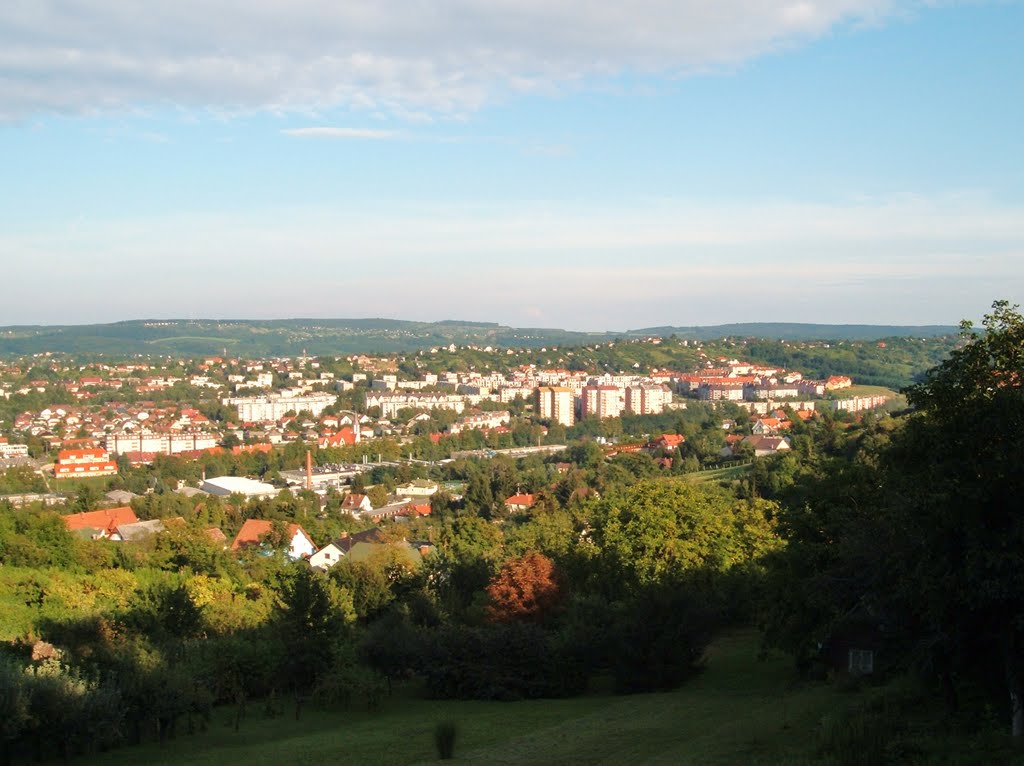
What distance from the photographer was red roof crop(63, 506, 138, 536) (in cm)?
4699

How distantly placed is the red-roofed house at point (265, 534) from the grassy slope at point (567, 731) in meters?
23.3

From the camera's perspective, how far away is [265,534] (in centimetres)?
4338

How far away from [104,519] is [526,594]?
32729 mm

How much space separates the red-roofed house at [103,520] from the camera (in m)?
46.3

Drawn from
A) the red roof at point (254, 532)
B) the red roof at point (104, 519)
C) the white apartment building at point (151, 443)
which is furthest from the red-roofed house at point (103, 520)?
the white apartment building at point (151, 443)

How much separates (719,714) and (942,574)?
6005 millimetres

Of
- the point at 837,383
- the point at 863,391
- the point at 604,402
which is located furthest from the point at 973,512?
the point at 837,383

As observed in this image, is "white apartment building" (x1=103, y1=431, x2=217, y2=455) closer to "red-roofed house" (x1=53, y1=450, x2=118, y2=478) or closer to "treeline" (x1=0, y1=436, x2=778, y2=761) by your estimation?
"red-roofed house" (x1=53, y1=450, x2=118, y2=478)

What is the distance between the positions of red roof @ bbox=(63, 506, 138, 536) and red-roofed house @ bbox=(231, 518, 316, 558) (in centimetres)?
666

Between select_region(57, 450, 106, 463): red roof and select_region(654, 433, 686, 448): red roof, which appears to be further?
select_region(57, 450, 106, 463): red roof

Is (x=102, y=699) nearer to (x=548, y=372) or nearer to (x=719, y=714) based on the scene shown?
(x=719, y=714)

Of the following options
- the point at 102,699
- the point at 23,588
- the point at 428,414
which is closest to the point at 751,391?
the point at 428,414

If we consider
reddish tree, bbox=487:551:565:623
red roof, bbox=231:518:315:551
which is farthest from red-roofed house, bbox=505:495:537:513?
reddish tree, bbox=487:551:565:623

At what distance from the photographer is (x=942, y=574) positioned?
904 centimetres
